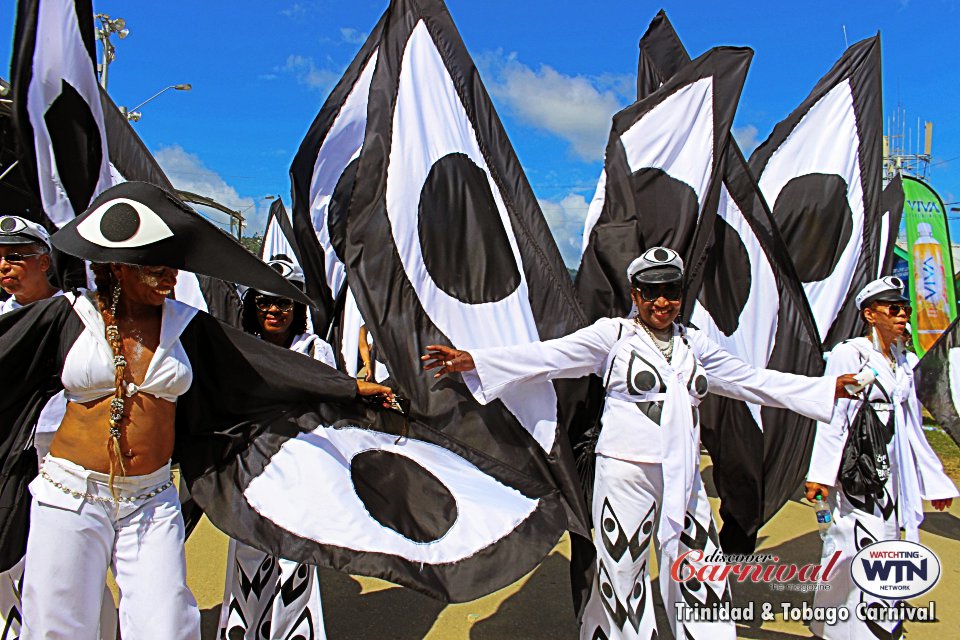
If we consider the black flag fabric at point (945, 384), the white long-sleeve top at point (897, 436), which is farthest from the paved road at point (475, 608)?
the black flag fabric at point (945, 384)

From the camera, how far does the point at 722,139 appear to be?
14.3 ft

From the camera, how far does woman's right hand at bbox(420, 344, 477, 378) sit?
125 inches

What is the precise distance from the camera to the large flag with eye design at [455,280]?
9.77 ft

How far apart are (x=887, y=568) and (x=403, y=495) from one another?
257 cm

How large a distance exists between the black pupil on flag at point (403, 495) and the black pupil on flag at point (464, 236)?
95 centimetres

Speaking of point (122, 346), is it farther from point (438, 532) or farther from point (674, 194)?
point (674, 194)

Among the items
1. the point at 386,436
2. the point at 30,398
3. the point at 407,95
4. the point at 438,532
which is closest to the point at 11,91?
the point at 30,398

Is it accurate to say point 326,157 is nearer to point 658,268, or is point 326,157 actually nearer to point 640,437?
point 658,268

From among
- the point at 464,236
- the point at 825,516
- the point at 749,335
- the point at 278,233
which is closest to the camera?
the point at 464,236

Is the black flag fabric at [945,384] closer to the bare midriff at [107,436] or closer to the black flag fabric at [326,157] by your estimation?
the black flag fabric at [326,157]

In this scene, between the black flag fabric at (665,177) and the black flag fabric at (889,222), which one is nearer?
the black flag fabric at (665,177)

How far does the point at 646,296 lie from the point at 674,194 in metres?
1.21

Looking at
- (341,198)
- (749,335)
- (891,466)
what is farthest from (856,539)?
(341,198)

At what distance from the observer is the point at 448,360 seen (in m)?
3.19
